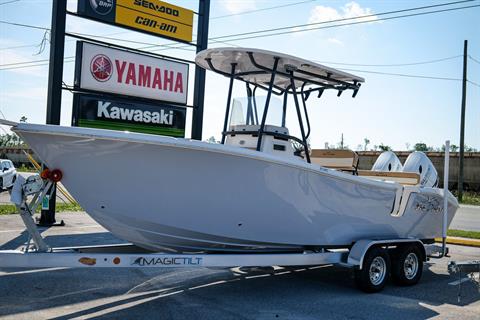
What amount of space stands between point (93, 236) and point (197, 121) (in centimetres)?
398

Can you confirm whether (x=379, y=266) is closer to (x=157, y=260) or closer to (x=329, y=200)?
(x=329, y=200)

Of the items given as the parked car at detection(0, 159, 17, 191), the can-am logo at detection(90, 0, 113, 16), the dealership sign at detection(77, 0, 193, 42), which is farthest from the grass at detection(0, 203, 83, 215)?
the parked car at detection(0, 159, 17, 191)

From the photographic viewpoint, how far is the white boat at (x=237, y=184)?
17.2 feet

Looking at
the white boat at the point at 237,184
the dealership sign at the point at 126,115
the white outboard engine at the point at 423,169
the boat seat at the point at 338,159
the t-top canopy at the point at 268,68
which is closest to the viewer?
the white boat at the point at 237,184

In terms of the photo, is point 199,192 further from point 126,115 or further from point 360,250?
point 126,115

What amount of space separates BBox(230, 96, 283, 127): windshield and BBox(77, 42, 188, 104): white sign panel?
5.17m

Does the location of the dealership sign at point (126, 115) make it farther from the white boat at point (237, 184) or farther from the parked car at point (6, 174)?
the parked car at point (6, 174)

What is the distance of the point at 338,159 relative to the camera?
27.2ft

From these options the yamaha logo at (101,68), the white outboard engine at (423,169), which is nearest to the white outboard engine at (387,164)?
the white outboard engine at (423,169)

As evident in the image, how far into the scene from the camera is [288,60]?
6664mm

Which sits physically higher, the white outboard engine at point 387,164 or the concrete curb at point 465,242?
the white outboard engine at point 387,164

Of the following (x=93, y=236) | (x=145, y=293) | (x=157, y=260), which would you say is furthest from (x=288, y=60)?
(x=93, y=236)

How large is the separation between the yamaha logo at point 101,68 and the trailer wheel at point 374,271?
23.9ft

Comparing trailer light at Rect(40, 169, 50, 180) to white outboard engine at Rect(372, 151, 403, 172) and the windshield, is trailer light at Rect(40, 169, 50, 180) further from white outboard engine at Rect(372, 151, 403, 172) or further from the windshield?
white outboard engine at Rect(372, 151, 403, 172)
